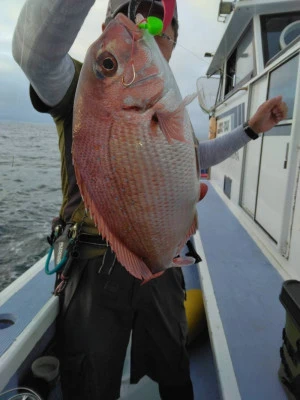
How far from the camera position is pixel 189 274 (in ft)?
11.4

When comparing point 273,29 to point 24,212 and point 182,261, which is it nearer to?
point 182,261

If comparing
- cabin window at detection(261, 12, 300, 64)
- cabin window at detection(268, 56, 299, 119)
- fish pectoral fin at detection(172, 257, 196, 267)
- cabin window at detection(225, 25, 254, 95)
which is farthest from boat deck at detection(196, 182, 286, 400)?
cabin window at detection(225, 25, 254, 95)

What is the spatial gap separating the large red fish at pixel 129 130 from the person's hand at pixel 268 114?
0.59 metres

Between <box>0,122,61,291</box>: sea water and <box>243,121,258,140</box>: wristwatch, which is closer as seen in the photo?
<box>243,121,258,140</box>: wristwatch

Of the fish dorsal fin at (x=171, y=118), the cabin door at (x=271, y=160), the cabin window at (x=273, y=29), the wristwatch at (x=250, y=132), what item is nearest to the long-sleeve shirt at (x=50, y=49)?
the fish dorsal fin at (x=171, y=118)

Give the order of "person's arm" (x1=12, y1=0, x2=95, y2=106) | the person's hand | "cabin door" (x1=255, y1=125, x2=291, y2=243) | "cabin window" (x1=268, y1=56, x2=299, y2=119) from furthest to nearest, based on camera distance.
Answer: "cabin door" (x1=255, y1=125, x2=291, y2=243), "cabin window" (x1=268, y1=56, x2=299, y2=119), the person's hand, "person's arm" (x1=12, y1=0, x2=95, y2=106)

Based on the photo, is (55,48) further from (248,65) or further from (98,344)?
(248,65)

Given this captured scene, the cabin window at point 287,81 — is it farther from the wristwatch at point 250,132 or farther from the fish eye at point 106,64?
the fish eye at point 106,64

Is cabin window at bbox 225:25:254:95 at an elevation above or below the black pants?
above

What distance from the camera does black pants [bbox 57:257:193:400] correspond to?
4.75 feet

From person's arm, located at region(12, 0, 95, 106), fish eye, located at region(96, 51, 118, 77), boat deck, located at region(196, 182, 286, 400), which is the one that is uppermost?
person's arm, located at region(12, 0, 95, 106)

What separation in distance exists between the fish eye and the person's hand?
77 centimetres

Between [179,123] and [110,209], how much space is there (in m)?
0.32

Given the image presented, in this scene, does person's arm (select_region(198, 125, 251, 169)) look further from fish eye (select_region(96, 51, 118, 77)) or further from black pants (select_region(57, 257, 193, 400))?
fish eye (select_region(96, 51, 118, 77))
